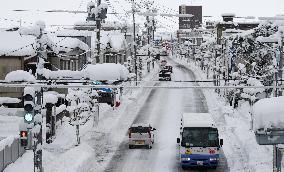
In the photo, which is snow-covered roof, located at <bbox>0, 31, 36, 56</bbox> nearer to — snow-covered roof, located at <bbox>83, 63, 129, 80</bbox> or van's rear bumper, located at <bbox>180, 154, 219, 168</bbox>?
van's rear bumper, located at <bbox>180, 154, 219, 168</bbox>

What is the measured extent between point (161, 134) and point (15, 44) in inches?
516

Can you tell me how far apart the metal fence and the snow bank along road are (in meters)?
4.92

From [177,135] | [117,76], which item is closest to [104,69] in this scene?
[117,76]

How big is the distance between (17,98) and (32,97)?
65.2ft

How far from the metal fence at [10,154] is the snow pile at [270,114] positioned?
13.0 meters

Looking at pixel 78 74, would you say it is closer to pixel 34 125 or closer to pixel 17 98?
pixel 34 125

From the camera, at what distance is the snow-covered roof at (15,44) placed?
120 ft

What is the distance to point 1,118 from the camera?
36406 millimetres

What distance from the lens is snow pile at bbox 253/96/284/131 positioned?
16.0m

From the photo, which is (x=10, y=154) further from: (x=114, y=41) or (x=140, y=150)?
(x=114, y=41)

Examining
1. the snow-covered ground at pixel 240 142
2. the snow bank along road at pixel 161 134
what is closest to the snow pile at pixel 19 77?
the snow bank along road at pixel 161 134

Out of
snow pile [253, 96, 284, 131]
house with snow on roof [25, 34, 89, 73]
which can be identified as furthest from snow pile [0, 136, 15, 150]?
snow pile [253, 96, 284, 131]

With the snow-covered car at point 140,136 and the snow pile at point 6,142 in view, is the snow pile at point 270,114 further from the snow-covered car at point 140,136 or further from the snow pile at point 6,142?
the snow-covered car at point 140,136

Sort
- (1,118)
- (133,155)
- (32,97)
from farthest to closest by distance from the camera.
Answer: (1,118) < (133,155) < (32,97)
